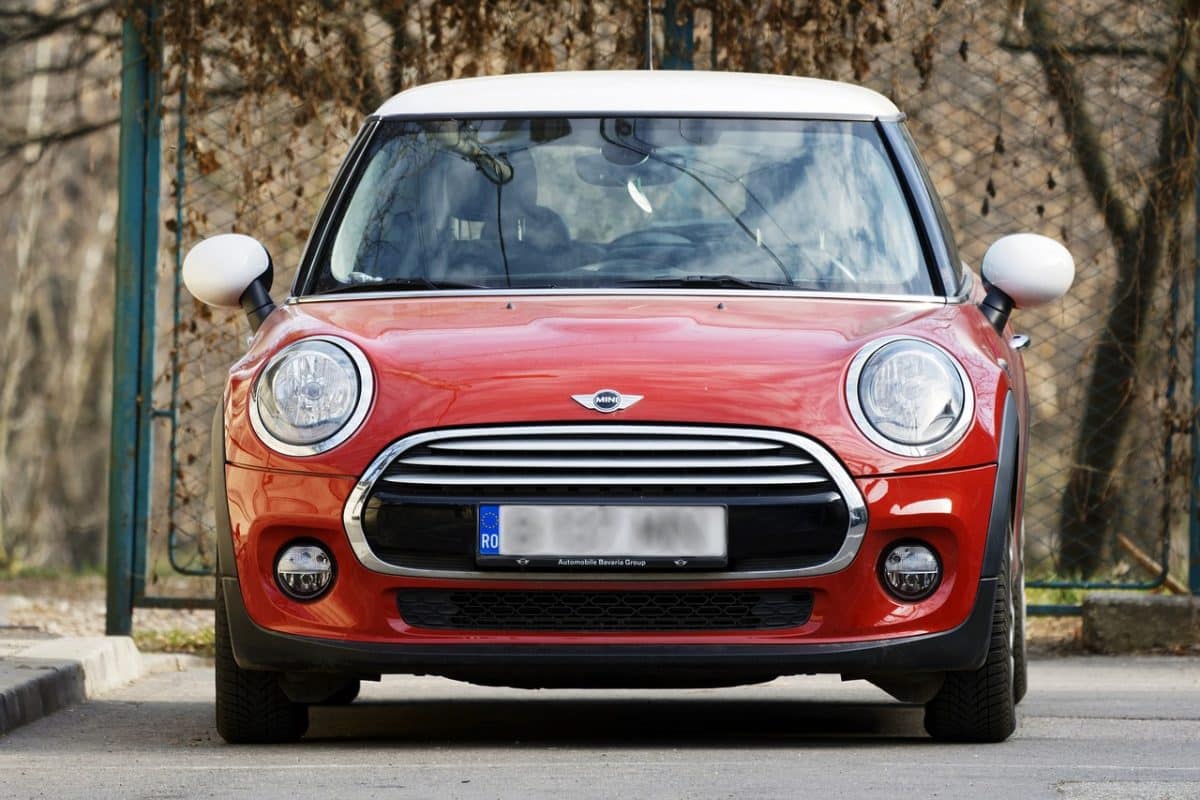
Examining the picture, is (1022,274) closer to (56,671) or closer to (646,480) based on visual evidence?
(646,480)

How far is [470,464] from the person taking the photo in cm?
494

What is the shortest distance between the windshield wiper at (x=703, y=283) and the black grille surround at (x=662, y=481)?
0.83 meters

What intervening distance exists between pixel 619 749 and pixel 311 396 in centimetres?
112

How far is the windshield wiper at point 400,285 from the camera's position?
18.9ft

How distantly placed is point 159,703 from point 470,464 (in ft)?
8.27

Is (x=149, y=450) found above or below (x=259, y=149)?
below

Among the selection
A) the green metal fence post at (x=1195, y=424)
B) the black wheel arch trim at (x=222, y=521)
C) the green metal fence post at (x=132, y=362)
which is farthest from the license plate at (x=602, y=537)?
the green metal fence post at (x=1195, y=424)

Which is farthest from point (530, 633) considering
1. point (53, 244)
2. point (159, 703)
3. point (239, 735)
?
point (53, 244)

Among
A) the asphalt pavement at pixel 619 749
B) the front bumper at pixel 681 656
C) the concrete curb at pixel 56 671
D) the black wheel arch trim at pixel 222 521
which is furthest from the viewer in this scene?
the concrete curb at pixel 56 671

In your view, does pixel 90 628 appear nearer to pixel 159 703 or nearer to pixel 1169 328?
pixel 159 703

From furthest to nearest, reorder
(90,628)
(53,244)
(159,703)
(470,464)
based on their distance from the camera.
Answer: (53,244) < (90,628) < (159,703) < (470,464)

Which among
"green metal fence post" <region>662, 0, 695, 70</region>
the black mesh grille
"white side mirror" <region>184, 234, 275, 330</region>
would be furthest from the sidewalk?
"green metal fence post" <region>662, 0, 695, 70</region>

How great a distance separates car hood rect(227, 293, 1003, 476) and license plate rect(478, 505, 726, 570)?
0.67 feet

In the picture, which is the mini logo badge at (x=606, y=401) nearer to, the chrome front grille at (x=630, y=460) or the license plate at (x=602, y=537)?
the chrome front grille at (x=630, y=460)
